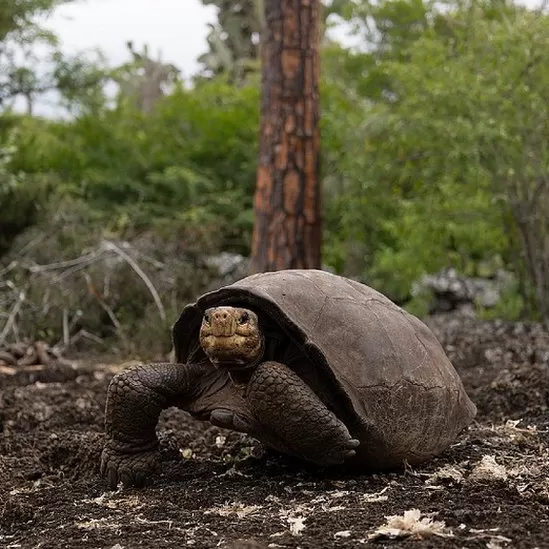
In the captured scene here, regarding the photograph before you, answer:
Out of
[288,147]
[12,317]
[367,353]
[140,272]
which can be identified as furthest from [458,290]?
[367,353]

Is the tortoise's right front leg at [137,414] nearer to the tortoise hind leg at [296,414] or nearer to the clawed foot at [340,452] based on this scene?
the tortoise hind leg at [296,414]

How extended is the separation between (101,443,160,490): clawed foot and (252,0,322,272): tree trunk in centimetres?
351

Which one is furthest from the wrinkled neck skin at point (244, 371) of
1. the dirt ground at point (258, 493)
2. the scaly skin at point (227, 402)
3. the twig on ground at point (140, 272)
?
the twig on ground at point (140, 272)

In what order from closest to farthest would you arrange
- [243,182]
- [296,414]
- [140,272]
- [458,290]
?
[296,414]
[140,272]
[458,290]
[243,182]

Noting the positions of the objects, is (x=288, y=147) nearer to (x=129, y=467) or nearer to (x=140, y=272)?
(x=140, y=272)

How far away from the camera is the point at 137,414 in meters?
2.67

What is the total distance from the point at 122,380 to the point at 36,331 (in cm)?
392

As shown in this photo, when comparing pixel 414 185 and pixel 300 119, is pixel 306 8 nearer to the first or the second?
pixel 300 119

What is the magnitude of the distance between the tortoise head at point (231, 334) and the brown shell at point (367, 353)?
0.27 ft

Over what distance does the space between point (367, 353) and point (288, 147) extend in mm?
3841

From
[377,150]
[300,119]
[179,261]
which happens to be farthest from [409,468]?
[377,150]

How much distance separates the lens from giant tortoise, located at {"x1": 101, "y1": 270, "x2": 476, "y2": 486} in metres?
2.43

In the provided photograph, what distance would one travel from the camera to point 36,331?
6.35 meters

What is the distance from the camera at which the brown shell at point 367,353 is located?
249 centimetres
